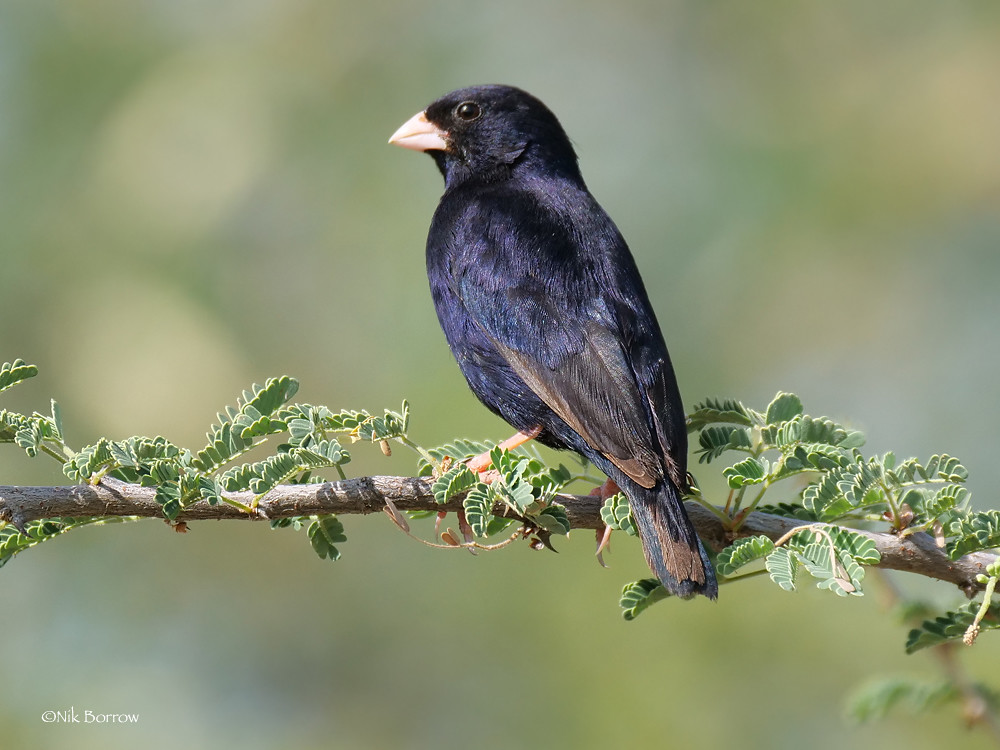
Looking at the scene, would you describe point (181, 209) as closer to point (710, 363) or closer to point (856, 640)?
point (710, 363)

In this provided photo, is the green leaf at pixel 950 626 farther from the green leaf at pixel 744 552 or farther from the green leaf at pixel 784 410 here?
the green leaf at pixel 784 410

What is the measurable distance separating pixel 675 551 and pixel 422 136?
2778mm

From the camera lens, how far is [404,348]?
24.6ft

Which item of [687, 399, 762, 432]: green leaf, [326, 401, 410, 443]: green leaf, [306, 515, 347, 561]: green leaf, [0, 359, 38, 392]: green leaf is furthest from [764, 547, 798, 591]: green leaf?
[0, 359, 38, 392]: green leaf

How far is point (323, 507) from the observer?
2.94m

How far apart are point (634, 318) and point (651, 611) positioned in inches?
95.5

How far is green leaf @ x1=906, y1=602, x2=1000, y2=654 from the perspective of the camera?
2992 mm

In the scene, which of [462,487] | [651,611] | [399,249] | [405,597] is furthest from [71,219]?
[462,487]

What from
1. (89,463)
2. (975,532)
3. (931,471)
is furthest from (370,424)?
(975,532)

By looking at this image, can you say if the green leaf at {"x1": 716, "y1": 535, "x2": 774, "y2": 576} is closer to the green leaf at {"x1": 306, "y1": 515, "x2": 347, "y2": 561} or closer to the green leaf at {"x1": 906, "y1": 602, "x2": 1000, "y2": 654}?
the green leaf at {"x1": 906, "y1": 602, "x2": 1000, "y2": 654}

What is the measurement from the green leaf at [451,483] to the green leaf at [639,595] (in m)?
0.55

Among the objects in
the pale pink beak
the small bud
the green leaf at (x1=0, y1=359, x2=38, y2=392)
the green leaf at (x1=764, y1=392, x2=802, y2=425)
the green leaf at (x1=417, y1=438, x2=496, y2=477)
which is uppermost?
the pale pink beak

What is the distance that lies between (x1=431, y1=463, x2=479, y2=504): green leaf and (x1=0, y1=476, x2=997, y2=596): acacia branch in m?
0.07

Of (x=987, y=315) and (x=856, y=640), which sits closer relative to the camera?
(x=856, y=640)
